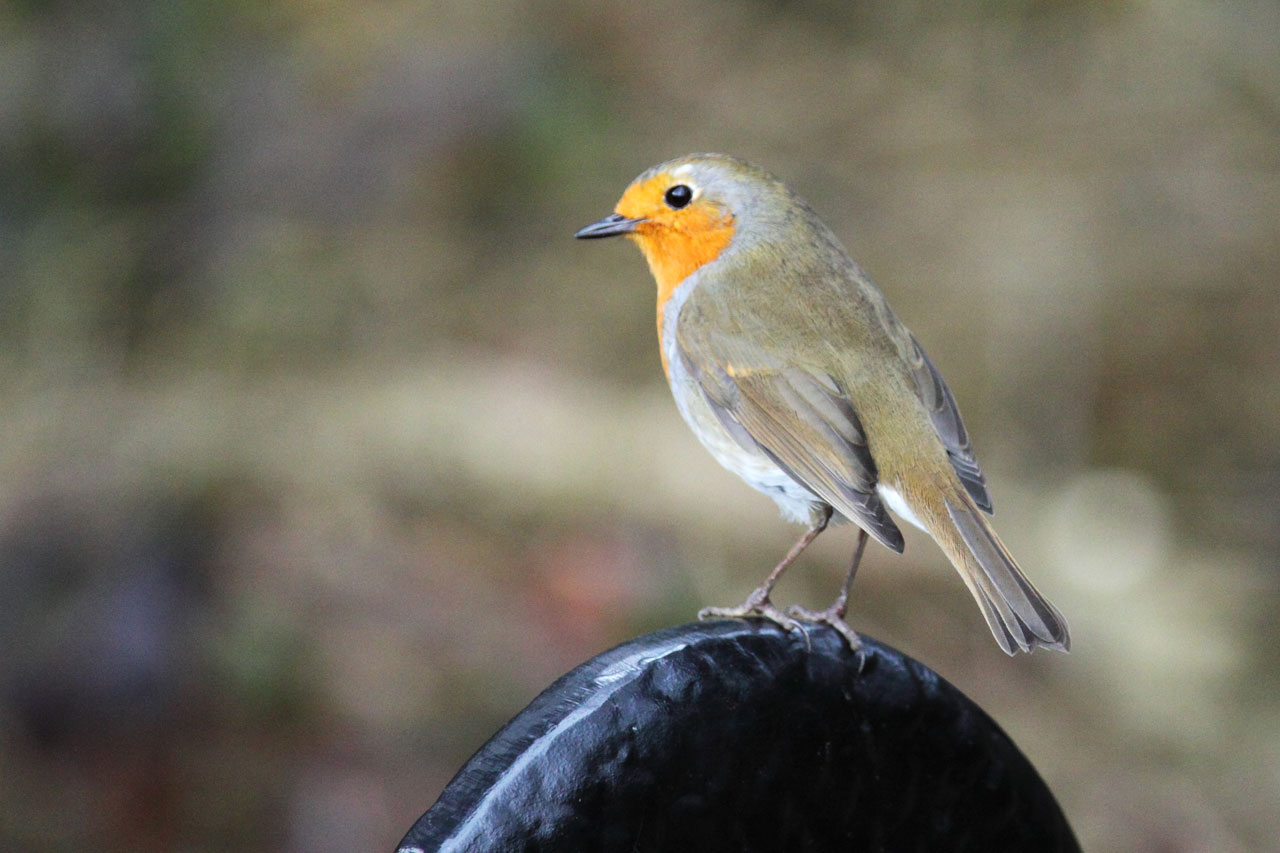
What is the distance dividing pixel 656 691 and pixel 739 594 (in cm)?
294

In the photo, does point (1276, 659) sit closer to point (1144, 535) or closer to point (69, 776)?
point (1144, 535)

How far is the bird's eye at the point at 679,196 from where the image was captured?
2.78 m

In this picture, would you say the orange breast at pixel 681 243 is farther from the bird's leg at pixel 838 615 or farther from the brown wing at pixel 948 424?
the bird's leg at pixel 838 615

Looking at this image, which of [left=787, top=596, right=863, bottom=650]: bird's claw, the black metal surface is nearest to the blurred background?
[left=787, top=596, right=863, bottom=650]: bird's claw

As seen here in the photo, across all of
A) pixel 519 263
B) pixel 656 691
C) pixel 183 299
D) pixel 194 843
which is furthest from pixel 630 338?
pixel 656 691

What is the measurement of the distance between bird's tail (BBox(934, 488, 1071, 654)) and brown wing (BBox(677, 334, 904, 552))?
4.2 inches

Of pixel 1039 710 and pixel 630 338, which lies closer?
pixel 1039 710

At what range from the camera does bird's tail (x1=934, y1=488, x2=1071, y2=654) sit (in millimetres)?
2109

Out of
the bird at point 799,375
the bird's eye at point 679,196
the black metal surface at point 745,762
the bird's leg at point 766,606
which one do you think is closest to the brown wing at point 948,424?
the bird at point 799,375

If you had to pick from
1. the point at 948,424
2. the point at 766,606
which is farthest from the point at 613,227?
the point at 766,606

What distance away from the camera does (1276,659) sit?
4602 mm

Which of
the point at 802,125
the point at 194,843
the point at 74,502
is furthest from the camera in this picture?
the point at 802,125

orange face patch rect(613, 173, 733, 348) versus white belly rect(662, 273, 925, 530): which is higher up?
A: orange face patch rect(613, 173, 733, 348)

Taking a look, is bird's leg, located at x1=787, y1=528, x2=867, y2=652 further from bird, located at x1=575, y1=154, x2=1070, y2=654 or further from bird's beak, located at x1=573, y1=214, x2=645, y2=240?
bird's beak, located at x1=573, y1=214, x2=645, y2=240
